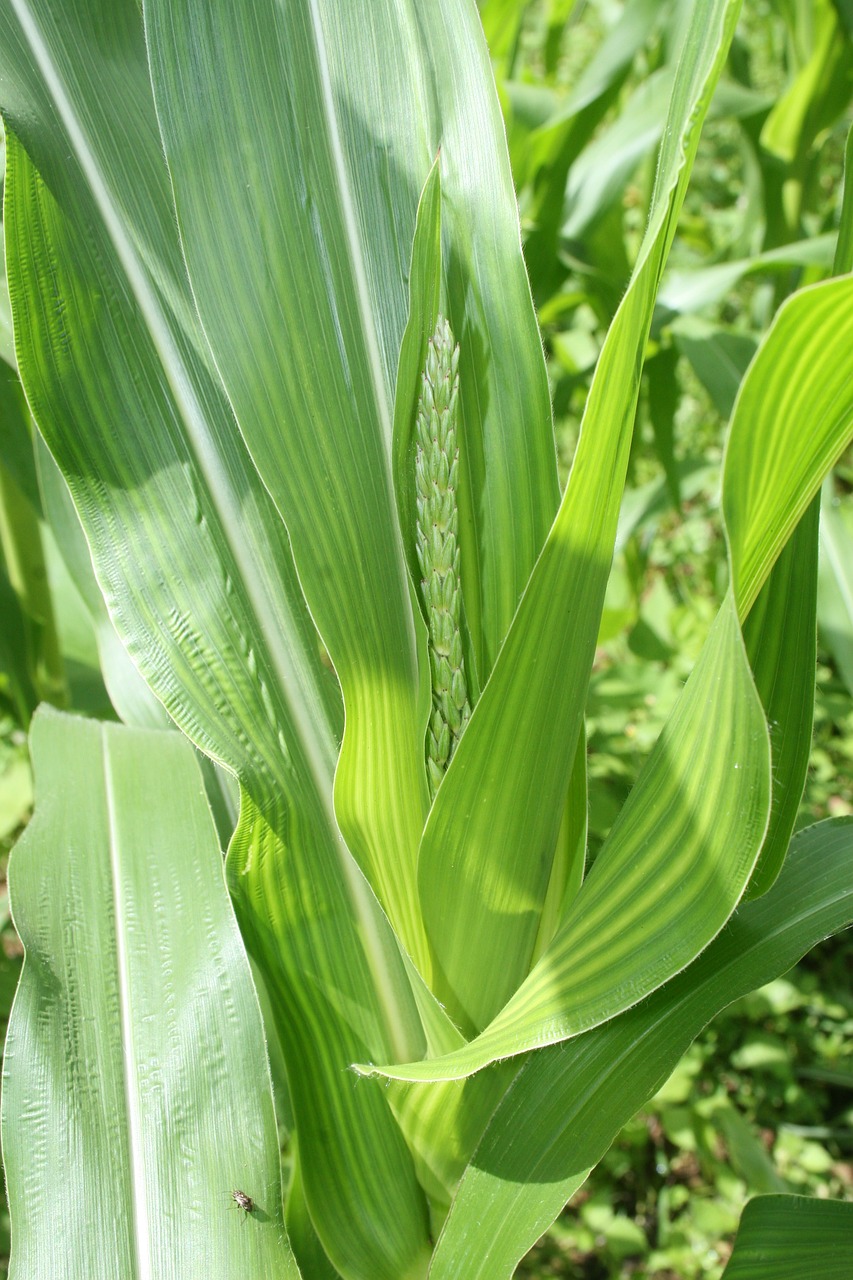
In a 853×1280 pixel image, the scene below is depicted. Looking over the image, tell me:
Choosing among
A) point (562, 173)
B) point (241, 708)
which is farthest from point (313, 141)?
point (562, 173)

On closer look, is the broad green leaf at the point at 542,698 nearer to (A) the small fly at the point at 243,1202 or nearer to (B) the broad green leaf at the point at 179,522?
(B) the broad green leaf at the point at 179,522

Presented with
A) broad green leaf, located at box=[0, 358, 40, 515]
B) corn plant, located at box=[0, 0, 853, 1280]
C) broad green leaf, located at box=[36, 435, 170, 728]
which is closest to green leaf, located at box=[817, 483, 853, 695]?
corn plant, located at box=[0, 0, 853, 1280]

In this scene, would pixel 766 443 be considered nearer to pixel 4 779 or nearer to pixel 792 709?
pixel 792 709

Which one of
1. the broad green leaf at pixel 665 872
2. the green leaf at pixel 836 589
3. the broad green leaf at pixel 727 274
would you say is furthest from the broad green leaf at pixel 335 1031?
the broad green leaf at pixel 727 274

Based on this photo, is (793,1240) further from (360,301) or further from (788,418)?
(360,301)

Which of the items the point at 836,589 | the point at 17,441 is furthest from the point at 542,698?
the point at 836,589
